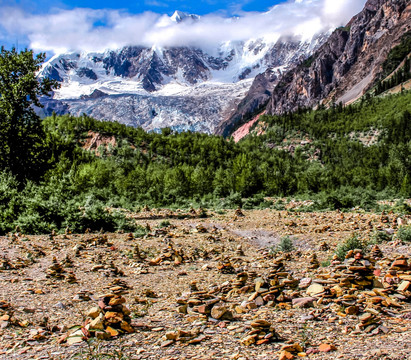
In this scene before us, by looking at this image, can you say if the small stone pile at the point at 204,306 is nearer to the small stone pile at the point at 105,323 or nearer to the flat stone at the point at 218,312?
the flat stone at the point at 218,312

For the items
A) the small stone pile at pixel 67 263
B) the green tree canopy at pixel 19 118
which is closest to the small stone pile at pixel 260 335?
the small stone pile at pixel 67 263

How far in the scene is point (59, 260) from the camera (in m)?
9.13

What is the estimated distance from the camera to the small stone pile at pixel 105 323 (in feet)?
13.8

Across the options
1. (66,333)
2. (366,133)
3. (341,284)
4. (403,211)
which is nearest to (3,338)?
(66,333)

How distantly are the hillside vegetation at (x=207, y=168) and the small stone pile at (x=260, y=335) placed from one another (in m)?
11.4

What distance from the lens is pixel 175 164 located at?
87188 mm

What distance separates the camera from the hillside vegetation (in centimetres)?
1513

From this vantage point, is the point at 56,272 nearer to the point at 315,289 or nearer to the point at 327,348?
the point at 315,289

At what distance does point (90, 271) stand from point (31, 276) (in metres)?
1.22

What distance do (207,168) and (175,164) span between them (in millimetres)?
13768

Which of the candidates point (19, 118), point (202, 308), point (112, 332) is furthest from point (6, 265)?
point (19, 118)

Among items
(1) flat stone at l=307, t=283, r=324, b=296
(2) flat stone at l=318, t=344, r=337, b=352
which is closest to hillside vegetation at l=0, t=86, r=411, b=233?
(1) flat stone at l=307, t=283, r=324, b=296

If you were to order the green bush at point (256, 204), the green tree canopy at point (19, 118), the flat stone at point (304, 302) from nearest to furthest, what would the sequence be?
1. the flat stone at point (304, 302)
2. the green tree canopy at point (19, 118)
3. the green bush at point (256, 204)

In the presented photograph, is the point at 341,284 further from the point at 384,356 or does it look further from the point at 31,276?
the point at 31,276
